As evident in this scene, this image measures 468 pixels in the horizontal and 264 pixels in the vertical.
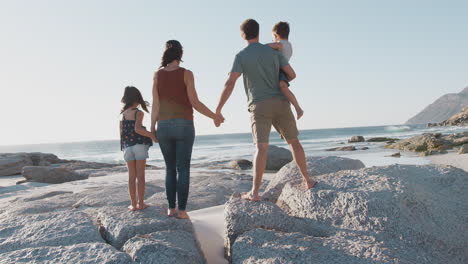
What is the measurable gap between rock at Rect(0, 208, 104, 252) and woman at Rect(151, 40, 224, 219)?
891mm

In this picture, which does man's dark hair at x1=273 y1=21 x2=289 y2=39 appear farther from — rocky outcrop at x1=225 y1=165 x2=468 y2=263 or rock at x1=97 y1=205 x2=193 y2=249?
rock at x1=97 y1=205 x2=193 y2=249

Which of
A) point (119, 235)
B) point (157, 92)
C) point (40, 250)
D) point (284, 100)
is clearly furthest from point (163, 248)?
point (284, 100)

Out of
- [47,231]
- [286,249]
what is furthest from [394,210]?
[47,231]

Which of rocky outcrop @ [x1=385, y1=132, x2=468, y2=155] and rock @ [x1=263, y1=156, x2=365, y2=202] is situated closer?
rock @ [x1=263, y1=156, x2=365, y2=202]

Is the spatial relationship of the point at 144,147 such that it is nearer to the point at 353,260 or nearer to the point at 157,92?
the point at 157,92

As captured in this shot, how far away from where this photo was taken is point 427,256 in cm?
312

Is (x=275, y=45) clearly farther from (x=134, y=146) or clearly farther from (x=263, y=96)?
(x=134, y=146)

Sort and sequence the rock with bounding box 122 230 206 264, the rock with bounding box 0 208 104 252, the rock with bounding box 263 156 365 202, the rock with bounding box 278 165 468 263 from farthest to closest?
the rock with bounding box 263 156 365 202 < the rock with bounding box 0 208 104 252 < the rock with bounding box 278 165 468 263 < the rock with bounding box 122 230 206 264

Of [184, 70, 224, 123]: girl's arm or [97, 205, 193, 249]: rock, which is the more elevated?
[184, 70, 224, 123]: girl's arm

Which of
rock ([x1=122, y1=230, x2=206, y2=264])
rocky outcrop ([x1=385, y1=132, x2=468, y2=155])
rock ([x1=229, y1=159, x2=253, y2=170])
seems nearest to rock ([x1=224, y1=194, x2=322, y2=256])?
rock ([x1=122, y1=230, x2=206, y2=264])

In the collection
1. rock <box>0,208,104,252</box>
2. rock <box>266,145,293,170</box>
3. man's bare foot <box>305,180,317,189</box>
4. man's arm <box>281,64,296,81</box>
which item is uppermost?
man's arm <box>281,64,296,81</box>

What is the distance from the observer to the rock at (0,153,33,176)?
15377mm

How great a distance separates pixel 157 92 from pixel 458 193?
3.67 metres

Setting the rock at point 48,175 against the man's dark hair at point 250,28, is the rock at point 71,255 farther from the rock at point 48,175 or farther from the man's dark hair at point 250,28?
the rock at point 48,175
